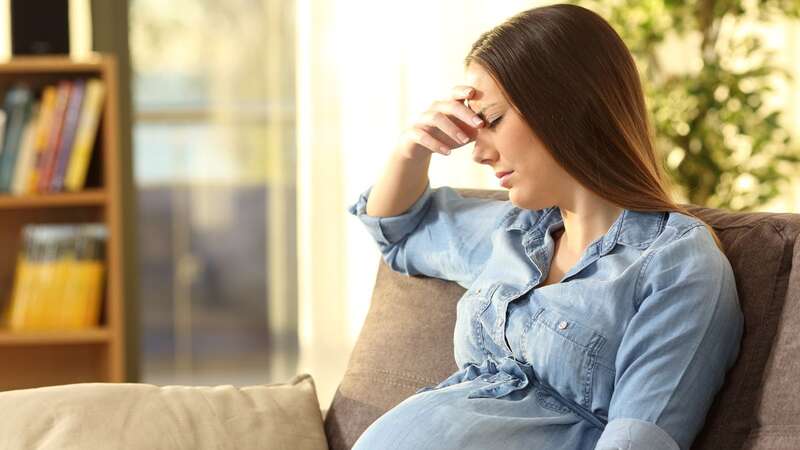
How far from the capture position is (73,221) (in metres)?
3.29

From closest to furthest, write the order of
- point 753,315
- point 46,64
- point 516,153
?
1. point 753,315
2. point 516,153
3. point 46,64

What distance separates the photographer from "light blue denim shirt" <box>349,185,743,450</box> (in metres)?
1.26

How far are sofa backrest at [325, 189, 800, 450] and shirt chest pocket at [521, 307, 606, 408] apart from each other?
15cm

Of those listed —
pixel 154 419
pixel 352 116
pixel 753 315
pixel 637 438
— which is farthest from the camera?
pixel 352 116

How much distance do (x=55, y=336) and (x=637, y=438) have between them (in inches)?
85.6

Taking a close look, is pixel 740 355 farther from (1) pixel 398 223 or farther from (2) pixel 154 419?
(2) pixel 154 419

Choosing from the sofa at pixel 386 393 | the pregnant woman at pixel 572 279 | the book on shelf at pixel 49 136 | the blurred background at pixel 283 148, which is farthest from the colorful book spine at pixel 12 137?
the pregnant woman at pixel 572 279

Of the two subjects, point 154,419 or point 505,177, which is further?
point 154,419

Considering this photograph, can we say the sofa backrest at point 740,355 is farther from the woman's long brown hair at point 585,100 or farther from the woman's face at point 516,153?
the woman's face at point 516,153

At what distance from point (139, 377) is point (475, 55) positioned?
233 centimetres

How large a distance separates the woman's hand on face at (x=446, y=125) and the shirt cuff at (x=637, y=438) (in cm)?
45

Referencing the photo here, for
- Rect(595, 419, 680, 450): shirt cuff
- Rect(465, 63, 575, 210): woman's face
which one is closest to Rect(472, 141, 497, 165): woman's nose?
Rect(465, 63, 575, 210): woman's face

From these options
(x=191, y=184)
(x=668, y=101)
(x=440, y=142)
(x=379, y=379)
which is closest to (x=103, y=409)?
(x=379, y=379)

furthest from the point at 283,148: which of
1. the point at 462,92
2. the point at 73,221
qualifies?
the point at 462,92
